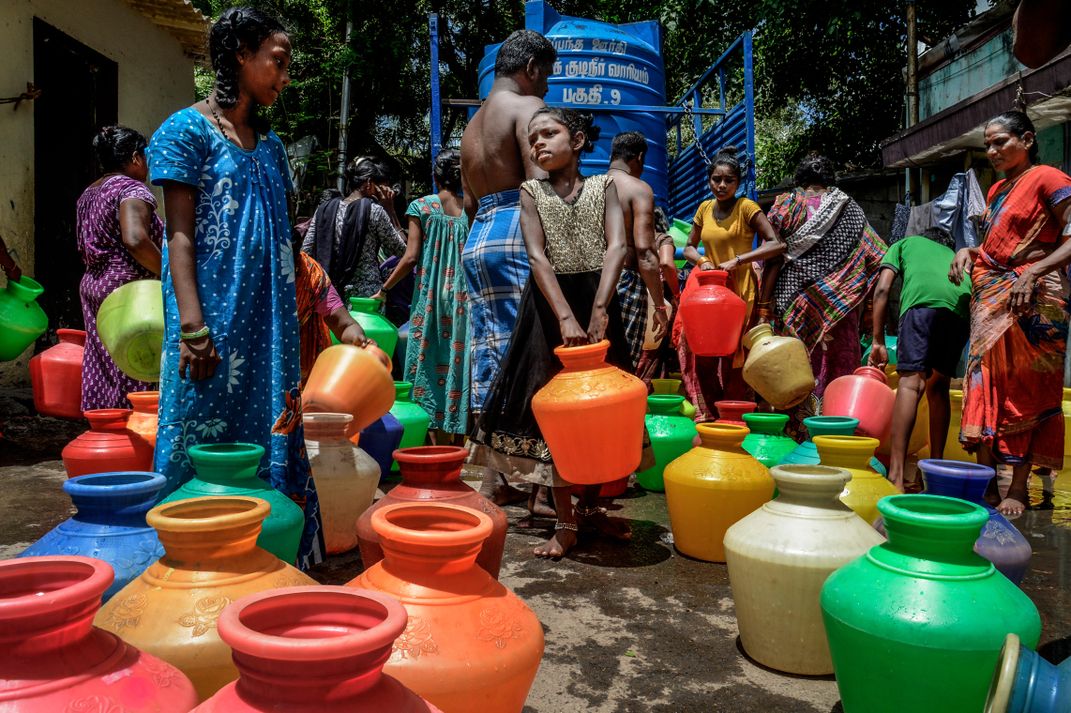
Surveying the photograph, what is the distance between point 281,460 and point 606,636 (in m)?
1.09

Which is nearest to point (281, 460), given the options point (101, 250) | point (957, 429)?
point (101, 250)

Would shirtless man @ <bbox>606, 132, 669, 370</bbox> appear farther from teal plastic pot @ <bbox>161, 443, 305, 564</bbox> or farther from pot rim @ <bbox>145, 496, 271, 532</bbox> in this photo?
pot rim @ <bbox>145, 496, 271, 532</bbox>

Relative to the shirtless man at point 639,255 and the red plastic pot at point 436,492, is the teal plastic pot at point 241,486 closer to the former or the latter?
the red plastic pot at point 436,492

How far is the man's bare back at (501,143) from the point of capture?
3.40m

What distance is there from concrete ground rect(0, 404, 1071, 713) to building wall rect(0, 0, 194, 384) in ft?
12.1

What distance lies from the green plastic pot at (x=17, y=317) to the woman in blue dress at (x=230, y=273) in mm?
3312

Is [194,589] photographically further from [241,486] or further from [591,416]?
[591,416]

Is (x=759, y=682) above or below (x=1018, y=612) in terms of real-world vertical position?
below

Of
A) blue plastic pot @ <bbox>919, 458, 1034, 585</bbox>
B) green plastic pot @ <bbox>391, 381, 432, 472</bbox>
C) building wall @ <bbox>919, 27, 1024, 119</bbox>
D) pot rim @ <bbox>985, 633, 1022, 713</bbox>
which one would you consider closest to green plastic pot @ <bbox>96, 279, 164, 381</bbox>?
green plastic pot @ <bbox>391, 381, 432, 472</bbox>

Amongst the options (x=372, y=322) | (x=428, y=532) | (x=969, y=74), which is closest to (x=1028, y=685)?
(x=428, y=532)

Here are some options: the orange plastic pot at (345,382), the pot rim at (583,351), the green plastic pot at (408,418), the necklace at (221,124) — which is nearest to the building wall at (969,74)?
the green plastic pot at (408,418)

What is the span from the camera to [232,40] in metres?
2.30

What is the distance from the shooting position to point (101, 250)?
155 inches

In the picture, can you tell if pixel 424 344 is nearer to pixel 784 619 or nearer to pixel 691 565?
pixel 691 565
